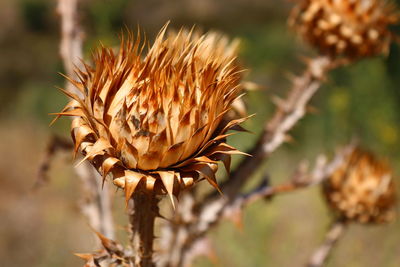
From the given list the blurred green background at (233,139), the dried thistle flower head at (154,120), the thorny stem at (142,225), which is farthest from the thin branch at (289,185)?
the dried thistle flower head at (154,120)

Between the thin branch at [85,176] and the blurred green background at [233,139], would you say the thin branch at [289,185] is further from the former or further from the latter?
the thin branch at [85,176]

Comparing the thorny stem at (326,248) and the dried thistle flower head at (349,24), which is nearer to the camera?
the dried thistle flower head at (349,24)

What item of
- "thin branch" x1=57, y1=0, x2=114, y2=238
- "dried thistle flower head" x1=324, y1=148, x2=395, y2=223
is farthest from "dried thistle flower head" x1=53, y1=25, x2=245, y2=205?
"dried thistle flower head" x1=324, y1=148, x2=395, y2=223

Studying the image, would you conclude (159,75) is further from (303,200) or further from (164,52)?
(303,200)

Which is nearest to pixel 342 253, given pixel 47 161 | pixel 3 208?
pixel 47 161

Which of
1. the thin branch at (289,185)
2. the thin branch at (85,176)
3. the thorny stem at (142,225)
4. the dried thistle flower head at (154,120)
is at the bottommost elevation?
the thorny stem at (142,225)

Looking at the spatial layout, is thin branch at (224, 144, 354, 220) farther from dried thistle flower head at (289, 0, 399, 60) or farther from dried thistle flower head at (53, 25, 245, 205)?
dried thistle flower head at (53, 25, 245, 205)
